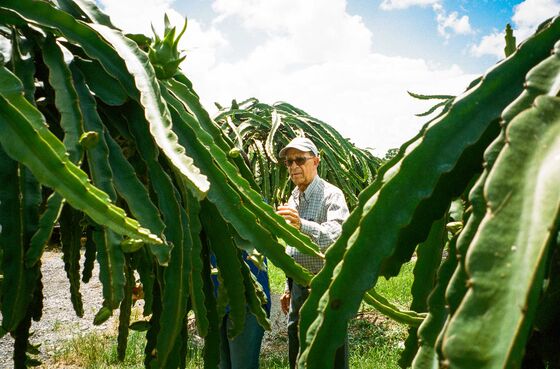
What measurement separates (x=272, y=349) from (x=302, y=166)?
5.20ft

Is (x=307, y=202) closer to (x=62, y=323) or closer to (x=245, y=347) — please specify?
(x=245, y=347)

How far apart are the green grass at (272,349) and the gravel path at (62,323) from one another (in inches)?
3.1

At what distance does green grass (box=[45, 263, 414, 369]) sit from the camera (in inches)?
129

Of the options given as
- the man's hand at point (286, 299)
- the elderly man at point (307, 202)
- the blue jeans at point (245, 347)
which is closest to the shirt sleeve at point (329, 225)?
the elderly man at point (307, 202)

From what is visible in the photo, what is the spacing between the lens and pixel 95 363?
10.8 ft

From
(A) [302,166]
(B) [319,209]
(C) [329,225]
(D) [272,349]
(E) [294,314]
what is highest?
(A) [302,166]

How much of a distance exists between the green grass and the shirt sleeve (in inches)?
37.7

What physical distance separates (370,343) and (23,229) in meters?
3.33

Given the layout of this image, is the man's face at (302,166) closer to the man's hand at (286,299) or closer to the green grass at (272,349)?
the man's hand at (286,299)

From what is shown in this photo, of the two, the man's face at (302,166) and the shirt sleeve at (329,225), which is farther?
the man's face at (302,166)

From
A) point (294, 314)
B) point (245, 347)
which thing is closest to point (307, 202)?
point (294, 314)

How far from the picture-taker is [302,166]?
3.05 metres

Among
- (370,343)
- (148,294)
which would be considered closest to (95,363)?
(370,343)

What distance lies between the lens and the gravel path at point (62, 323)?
3729 mm
